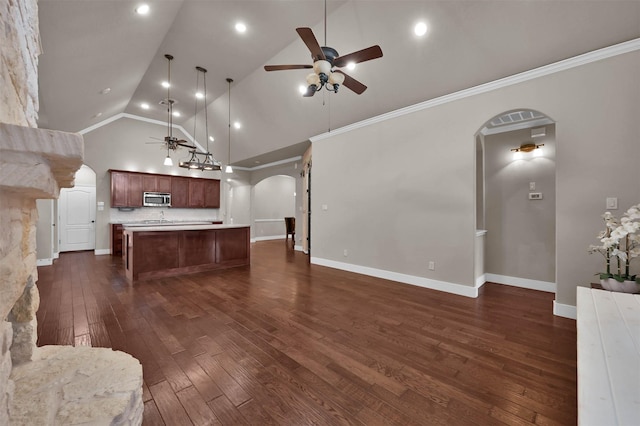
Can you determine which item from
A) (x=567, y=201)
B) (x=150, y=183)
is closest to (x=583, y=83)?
(x=567, y=201)

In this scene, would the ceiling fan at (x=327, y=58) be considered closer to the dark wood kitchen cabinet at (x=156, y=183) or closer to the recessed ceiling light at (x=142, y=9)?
the recessed ceiling light at (x=142, y=9)

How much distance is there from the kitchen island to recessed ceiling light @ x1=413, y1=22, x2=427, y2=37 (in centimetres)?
455

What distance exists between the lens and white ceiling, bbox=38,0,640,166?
104 inches

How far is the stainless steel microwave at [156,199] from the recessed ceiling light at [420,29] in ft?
25.4

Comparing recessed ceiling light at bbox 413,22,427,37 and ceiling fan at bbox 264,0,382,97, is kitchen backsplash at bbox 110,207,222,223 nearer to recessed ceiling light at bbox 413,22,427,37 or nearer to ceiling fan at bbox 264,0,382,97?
ceiling fan at bbox 264,0,382,97

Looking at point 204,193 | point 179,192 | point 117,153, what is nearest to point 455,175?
point 204,193

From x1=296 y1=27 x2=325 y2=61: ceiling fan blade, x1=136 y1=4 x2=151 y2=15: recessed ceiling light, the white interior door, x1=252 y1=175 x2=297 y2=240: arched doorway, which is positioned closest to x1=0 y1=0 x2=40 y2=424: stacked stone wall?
x1=296 y1=27 x2=325 y2=61: ceiling fan blade

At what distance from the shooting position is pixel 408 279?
4.19m

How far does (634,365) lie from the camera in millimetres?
919

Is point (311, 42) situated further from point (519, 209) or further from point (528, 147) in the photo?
point (519, 209)

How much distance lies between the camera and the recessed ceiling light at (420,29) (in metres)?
3.02

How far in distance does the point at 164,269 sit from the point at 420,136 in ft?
16.1

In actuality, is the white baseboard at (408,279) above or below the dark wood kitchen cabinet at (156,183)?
below

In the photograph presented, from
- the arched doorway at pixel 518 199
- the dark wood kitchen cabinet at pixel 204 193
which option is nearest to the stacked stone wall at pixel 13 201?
the arched doorway at pixel 518 199
